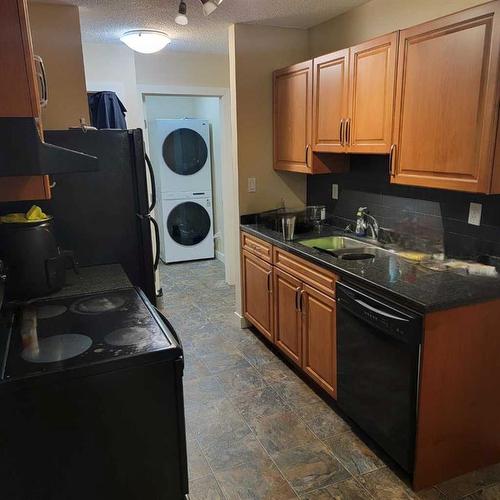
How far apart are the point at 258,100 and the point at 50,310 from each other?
2.38m

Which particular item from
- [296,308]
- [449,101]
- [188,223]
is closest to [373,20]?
[449,101]

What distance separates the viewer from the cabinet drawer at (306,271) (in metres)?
2.44

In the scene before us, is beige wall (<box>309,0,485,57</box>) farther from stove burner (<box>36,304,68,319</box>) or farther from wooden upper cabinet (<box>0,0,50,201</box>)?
stove burner (<box>36,304,68,319</box>)

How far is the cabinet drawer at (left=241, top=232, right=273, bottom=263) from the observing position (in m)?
3.16

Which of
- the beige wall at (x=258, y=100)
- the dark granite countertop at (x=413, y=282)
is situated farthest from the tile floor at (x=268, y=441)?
the beige wall at (x=258, y=100)

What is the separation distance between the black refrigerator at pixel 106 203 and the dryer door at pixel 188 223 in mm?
3360

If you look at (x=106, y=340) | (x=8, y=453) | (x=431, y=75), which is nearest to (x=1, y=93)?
(x=106, y=340)

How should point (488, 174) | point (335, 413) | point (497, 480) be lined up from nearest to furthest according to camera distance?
point (488, 174) → point (497, 480) → point (335, 413)

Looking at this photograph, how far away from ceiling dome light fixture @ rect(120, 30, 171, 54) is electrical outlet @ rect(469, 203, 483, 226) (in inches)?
99.9

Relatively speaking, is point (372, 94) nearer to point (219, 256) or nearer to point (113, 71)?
point (113, 71)

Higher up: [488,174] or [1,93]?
[1,93]

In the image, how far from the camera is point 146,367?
1.36 meters

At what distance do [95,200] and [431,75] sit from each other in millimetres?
1806

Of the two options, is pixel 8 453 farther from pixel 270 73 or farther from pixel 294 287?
pixel 270 73
